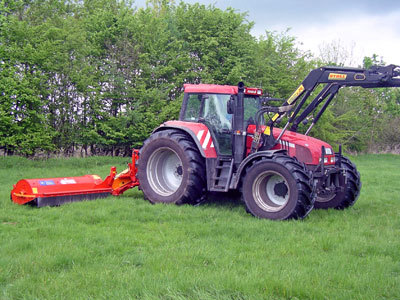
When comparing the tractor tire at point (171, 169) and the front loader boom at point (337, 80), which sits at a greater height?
the front loader boom at point (337, 80)

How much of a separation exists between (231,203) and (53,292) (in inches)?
211

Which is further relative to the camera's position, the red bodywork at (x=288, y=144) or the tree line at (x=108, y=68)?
the tree line at (x=108, y=68)

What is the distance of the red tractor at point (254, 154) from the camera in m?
7.46

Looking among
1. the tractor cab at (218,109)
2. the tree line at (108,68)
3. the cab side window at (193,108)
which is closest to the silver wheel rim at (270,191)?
the tractor cab at (218,109)

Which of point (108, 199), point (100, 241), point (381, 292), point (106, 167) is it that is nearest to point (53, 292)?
point (100, 241)

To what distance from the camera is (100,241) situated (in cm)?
569

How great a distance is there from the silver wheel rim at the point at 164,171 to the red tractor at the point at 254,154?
0.07 feet

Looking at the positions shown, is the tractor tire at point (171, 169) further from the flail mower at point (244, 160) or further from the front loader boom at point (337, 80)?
the front loader boom at point (337, 80)

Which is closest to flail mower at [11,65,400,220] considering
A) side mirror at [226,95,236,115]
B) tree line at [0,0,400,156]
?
side mirror at [226,95,236,115]

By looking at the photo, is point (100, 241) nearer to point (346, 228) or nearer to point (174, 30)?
point (346, 228)

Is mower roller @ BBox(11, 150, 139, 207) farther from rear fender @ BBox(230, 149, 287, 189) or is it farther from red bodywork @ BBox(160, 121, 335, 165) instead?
rear fender @ BBox(230, 149, 287, 189)

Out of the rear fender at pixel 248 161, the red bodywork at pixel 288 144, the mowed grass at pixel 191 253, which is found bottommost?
the mowed grass at pixel 191 253

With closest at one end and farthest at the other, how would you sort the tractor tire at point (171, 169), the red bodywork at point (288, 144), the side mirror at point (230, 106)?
the red bodywork at point (288, 144), the side mirror at point (230, 106), the tractor tire at point (171, 169)

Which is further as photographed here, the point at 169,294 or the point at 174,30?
the point at 174,30
